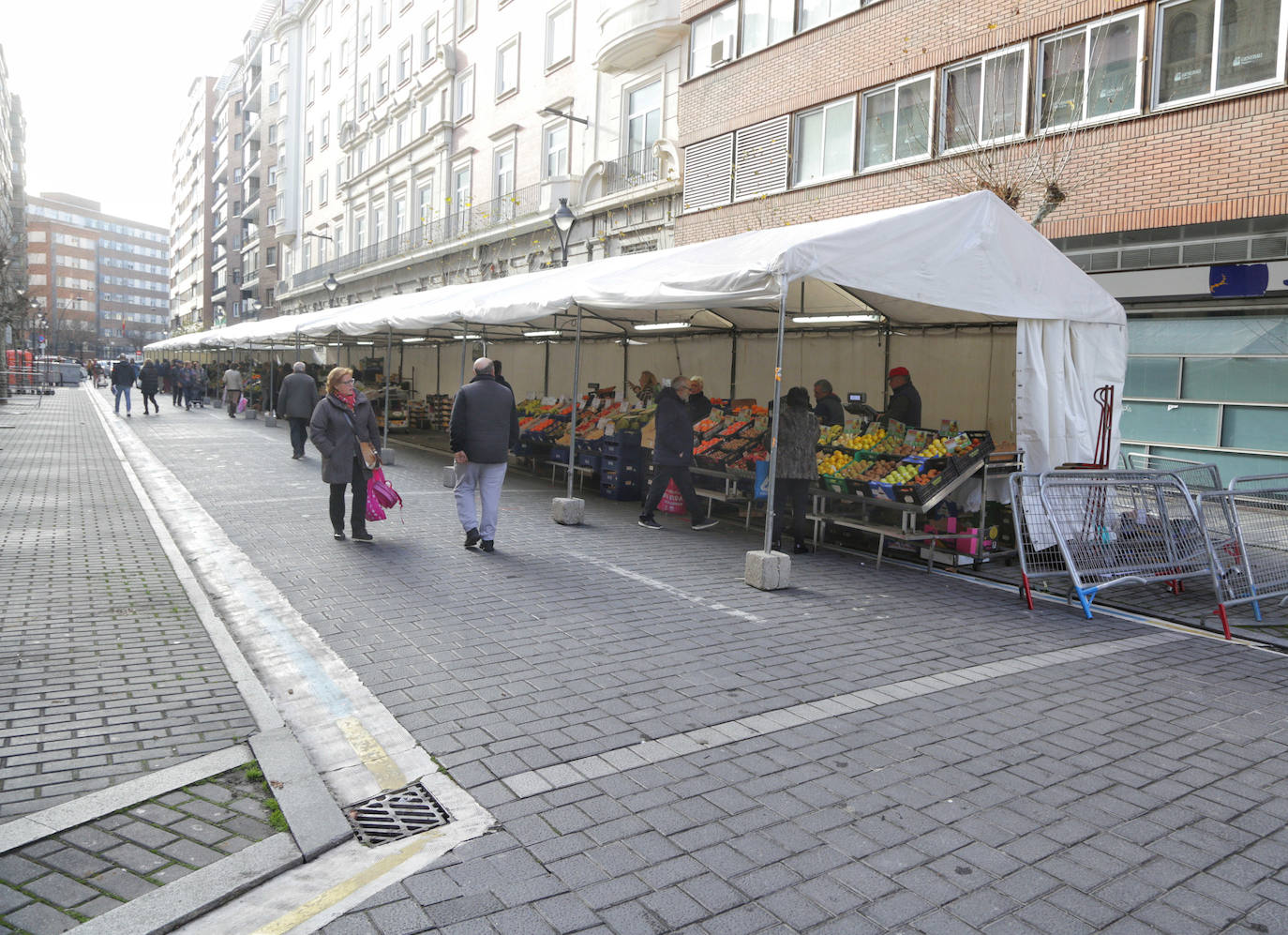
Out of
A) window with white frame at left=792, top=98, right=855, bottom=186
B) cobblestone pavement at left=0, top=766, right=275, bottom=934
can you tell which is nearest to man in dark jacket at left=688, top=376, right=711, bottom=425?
window with white frame at left=792, top=98, right=855, bottom=186

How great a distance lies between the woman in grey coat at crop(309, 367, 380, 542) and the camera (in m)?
9.30

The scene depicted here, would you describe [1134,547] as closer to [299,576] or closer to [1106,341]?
[1106,341]

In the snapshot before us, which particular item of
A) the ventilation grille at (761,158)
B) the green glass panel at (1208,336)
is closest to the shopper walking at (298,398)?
the ventilation grille at (761,158)

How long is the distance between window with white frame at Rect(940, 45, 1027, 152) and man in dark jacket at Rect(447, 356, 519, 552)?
8.66 metres

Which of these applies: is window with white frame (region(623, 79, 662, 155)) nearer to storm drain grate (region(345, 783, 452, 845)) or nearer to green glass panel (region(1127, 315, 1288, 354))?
green glass panel (region(1127, 315, 1288, 354))

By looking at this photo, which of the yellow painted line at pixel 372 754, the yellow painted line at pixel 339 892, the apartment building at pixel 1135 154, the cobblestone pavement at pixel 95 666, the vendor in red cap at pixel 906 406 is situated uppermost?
the apartment building at pixel 1135 154

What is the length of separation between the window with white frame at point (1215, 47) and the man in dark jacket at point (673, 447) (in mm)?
7860

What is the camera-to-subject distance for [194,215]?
325ft

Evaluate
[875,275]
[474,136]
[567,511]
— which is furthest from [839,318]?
[474,136]

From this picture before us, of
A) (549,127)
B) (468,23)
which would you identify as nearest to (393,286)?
(468,23)

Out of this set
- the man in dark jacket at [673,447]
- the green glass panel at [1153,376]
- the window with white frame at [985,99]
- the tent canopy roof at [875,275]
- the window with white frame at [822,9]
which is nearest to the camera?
the tent canopy roof at [875,275]

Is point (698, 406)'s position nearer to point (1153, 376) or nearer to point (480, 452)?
point (480, 452)

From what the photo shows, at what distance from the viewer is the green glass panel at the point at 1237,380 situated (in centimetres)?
1204

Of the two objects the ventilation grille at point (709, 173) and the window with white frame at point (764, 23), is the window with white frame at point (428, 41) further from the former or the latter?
the window with white frame at point (764, 23)
